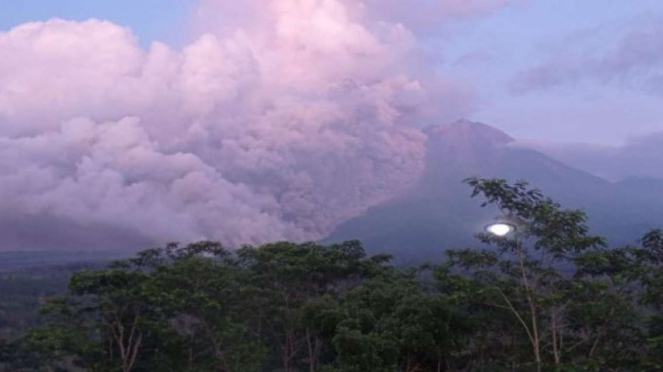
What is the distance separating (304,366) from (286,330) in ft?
8.35

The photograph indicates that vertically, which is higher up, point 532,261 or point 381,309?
point 532,261

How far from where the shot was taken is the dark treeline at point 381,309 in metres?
15.1

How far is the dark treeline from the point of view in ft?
49.6

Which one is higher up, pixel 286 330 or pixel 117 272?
pixel 117 272

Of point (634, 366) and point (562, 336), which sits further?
point (562, 336)

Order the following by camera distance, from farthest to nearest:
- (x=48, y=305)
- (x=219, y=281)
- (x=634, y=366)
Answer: (x=219, y=281), (x=48, y=305), (x=634, y=366)

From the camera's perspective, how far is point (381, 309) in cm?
1700

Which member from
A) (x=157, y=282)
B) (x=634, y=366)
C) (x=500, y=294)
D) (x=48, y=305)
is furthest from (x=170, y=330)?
(x=634, y=366)

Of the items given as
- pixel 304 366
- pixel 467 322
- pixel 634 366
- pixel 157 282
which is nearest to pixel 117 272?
pixel 157 282

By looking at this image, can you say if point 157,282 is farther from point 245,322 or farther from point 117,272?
point 245,322

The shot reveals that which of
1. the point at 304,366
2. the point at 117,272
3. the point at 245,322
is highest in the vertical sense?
the point at 117,272

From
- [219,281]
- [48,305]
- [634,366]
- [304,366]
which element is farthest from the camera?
[304,366]

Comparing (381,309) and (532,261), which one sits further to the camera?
(381,309)

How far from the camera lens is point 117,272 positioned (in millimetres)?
18812
